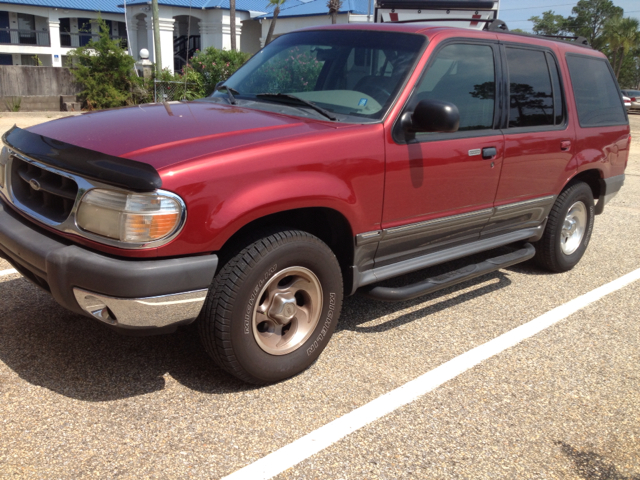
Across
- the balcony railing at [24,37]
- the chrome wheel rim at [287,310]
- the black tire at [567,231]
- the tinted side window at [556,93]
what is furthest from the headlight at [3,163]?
the balcony railing at [24,37]

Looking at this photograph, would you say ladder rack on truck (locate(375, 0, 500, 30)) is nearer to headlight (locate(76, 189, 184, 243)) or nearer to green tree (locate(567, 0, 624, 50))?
headlight (locate(76, 189, 184, 243))

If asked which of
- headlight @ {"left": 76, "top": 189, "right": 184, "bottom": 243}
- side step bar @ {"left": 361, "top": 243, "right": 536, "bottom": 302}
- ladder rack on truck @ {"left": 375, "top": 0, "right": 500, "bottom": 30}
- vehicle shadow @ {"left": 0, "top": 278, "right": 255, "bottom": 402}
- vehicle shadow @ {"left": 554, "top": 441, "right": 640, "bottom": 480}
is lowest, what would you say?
vehicle shadow @ {"left": 554, "top": 441, "right": 640, "bottom": 480}

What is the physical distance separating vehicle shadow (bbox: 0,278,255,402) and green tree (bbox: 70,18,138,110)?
51.7 ft

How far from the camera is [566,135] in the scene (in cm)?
498

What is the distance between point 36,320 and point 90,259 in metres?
1.50

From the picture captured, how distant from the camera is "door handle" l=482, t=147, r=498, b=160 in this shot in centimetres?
417

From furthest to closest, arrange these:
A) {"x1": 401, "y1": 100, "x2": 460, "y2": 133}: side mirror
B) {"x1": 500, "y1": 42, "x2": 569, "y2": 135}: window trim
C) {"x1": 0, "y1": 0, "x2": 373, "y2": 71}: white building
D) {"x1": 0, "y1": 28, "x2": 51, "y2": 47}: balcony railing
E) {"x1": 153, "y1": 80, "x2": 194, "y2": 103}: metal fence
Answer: {"x1": 0, "y1": 28, "x2": 51, "y2": 47}: balcony railing
{"x1": 0, "y1": 0, "x2": 373, "y2": 71}: white building
{"x1": 153, "y1": 80, "x2": 194, "y2": 103}: metal fence
{"x1": 500, "y1": 42, "x2": 569, "y2": 135}: window trim
{"x1": 401, "y1": 100, "x2": 460, "y2": 133}: side mirror

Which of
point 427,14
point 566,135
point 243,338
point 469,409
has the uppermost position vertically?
point 427,14

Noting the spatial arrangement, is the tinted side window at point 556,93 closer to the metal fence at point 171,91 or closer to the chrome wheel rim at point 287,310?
the chrome wheel rim at point 287,310

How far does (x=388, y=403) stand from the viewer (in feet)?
10.9

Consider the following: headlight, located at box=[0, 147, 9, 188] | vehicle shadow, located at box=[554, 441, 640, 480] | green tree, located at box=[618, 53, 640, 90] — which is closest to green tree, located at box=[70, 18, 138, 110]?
headlight, located at box=[0, 147, 9, 188]

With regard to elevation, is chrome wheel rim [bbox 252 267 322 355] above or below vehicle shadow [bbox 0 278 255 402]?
above

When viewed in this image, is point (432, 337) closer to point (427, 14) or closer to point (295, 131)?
point (295, 131)

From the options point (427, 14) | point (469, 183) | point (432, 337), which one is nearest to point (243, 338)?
point (432, 337)
